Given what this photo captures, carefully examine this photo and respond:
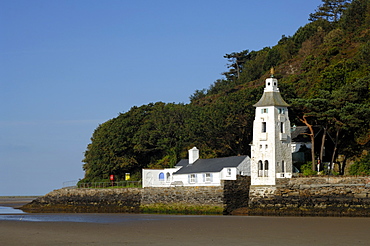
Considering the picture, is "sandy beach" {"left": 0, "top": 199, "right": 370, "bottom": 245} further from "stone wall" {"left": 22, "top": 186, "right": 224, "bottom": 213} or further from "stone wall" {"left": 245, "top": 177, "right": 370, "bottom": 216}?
"stone wall" {"left": 22, "top": 186, "right": 224, "bottom": 213}

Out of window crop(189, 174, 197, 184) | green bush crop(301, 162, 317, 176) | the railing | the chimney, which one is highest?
the chimney

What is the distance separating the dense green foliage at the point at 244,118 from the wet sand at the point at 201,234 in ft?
69.3

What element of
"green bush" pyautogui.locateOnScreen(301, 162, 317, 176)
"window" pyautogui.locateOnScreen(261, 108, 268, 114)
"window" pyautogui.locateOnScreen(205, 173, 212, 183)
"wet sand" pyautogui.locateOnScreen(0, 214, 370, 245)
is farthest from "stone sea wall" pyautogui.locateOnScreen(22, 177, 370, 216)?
"wet sand" pyautogui.locateOnScreen(0, 214, 370, 245)

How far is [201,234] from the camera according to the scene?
30172mm

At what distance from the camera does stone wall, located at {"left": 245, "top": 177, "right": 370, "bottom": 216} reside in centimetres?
4399

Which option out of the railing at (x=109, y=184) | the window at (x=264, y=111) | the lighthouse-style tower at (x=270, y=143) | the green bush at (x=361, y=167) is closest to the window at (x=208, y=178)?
the lighthouse-style tower at (x=270, y=143)

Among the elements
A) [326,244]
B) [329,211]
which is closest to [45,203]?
[329,211]

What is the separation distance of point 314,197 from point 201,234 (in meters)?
19.1

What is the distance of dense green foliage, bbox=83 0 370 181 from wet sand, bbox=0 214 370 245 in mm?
21128

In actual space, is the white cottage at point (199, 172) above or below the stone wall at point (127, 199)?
above

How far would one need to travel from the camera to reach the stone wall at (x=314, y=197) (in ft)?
144

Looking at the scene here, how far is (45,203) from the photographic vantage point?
70.1 m

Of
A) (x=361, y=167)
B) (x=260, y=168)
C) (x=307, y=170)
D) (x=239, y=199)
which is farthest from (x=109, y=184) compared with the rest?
(x=361, y=167)

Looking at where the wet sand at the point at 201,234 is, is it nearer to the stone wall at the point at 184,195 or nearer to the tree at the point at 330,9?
the stone wall at the point at 184,195
